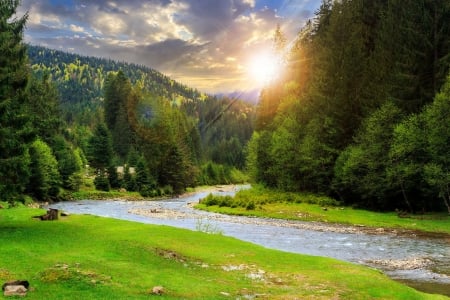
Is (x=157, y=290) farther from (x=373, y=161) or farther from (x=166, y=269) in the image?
(x=373, y=161)

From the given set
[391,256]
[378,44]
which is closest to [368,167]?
[378,44]

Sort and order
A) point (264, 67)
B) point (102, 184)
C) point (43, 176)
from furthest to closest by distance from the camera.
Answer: point (264, 67) → point (102, 184) → point (43, 176)

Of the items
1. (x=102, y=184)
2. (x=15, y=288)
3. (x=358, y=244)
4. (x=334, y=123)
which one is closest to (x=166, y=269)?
(x=15, y=288)

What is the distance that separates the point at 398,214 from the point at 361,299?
42.3 metres

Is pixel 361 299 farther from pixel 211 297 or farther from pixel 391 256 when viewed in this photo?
pixel 391 256

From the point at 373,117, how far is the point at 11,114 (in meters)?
51.3

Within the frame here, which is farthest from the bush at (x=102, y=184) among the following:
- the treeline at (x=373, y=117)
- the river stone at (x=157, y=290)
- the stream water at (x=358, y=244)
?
the river stone at (x=157, y=290)

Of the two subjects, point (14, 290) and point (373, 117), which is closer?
point (14, 290)

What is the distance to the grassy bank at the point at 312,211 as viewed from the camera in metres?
52.7

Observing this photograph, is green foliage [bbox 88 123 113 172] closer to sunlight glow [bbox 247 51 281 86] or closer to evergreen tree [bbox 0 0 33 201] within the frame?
sunlight glow [bbox 247 51 281 86]

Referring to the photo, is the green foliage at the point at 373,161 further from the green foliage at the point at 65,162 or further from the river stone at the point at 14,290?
the green foliage at the point at 65,162

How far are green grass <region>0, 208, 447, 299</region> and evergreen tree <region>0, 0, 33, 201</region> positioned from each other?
3752 mm

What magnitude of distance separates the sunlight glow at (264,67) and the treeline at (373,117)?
1536cm

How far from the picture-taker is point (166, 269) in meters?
23.8
